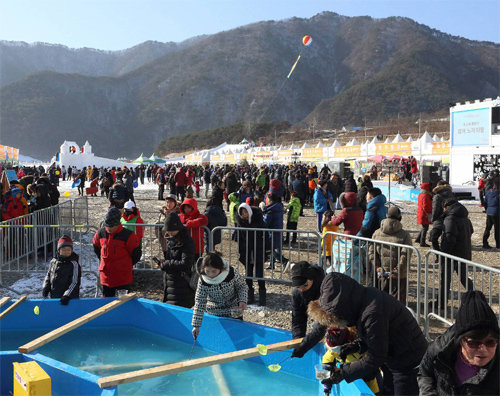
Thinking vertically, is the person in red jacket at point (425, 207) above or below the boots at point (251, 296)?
above

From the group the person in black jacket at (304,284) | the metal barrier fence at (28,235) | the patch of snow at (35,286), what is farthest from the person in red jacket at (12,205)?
the person in black jacket at (304,284)

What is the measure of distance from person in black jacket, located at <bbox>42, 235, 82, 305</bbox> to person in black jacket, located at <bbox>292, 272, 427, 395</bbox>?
3.41 m

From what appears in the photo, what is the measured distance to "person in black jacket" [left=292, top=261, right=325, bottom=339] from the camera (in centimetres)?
377

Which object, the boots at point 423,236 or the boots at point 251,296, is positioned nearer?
the boots at point 251,296

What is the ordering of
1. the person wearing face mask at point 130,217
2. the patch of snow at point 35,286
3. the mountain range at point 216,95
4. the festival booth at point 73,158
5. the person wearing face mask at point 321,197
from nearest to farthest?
the patch of snow at point 35,286, the person wearing face mask at point 130,217, the person wearing face mask at point 321,197, the festival booth at point 73,158, the mountain range at point 216,95

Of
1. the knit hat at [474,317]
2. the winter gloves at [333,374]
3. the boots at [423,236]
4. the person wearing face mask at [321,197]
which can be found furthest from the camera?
the person wearing face mask at [321,197]

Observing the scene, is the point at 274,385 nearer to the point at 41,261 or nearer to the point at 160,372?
the point at 160,372

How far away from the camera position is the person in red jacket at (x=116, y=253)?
5574 millimetres

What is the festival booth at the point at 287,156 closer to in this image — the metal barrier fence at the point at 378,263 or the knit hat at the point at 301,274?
the metal barrier fence at the point at 378,263

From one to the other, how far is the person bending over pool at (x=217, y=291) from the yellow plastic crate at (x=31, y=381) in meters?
1.38

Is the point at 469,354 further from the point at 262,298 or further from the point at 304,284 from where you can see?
the point at 262,298

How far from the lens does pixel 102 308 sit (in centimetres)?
540

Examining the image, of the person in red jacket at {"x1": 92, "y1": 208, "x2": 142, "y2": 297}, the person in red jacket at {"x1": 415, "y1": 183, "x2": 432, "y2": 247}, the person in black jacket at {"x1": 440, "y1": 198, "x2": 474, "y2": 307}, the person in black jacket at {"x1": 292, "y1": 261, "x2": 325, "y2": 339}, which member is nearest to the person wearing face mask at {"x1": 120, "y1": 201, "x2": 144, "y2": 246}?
the person in red jacket at {"x1": 92, "y1": 208, "x2": 142, "y2": 297}

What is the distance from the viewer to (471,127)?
23.8 m
